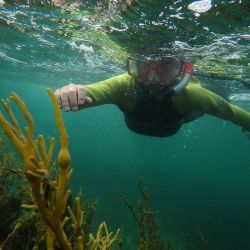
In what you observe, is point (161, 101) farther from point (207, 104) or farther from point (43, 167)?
point (43, 167)

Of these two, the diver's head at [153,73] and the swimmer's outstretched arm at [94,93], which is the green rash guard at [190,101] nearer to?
the swimmer's outstretched arm at [94,93]

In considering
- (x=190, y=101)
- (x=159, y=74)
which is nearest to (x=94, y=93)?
(x=190, y=101)

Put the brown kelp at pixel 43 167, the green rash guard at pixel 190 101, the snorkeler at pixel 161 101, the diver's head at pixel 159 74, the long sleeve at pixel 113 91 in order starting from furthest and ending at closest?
1. the diver's head at pixel 159 74
2. the snorkeler at pixel 161 101
3. the green rash guard at pixel 190 101
4. the long sleeve at pixel 113 91
5. the brown kelp at pixel 43 167

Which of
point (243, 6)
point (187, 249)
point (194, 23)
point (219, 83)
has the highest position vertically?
point (243, 6)

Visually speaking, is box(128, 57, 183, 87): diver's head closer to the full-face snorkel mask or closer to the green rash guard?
the full-face snorkel mask

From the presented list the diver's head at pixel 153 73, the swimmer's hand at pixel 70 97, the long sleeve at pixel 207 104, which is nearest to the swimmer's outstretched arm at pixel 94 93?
the swimmer's hand at pixel 70 97

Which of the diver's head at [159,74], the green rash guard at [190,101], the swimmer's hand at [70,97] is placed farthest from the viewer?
the diver's head at [159,74]

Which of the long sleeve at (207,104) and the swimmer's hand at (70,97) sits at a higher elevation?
the swimmer's hand at (70,97)

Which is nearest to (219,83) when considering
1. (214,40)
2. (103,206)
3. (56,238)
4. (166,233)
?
(214,40)

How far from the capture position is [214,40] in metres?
11.7

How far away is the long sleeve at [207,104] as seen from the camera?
22.1 feet

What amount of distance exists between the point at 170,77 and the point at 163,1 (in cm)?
277

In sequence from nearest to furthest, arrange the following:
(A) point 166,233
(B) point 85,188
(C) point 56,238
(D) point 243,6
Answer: (C) point 56,238
(D) point 243,6
(A) point 166,233
(B) point 85,188

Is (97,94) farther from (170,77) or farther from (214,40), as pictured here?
(214,40)
